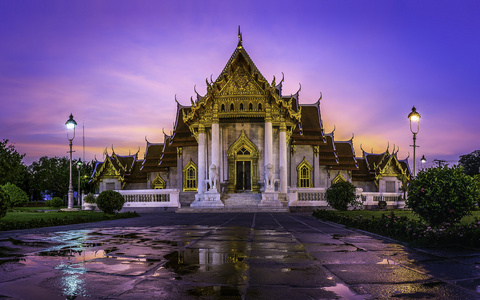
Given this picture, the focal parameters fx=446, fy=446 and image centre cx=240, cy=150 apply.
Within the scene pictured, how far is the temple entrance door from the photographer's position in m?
39.4

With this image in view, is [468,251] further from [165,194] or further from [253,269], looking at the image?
[165,194]

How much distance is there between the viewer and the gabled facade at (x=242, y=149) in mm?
36531

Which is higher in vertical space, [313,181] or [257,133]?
[257,133]

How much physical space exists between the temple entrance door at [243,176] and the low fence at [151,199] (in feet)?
21.7

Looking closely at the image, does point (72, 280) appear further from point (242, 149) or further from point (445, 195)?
point (242, 149)

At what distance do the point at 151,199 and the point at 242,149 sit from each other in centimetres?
943

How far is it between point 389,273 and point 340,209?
20019 mm

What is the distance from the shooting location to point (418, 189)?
1267 cm

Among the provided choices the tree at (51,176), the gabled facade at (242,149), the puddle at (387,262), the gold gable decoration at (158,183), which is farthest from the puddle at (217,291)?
the tree at (51,176)

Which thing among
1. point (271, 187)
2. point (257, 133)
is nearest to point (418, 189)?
point (271, 187)

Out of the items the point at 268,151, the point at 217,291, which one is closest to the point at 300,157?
the point at 268,151

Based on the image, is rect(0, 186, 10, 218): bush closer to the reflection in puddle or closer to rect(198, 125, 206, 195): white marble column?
the reflection in puddle

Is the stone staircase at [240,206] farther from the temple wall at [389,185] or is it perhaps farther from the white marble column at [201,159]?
the temple wall at [389,185]

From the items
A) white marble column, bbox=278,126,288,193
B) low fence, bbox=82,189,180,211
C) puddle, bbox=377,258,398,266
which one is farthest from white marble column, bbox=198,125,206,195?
puddle, bbox=377,258,398,266
